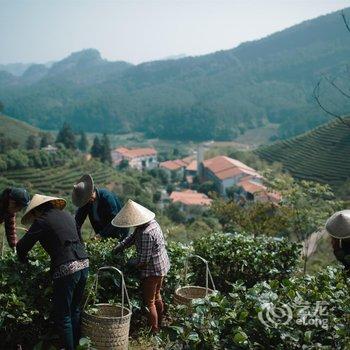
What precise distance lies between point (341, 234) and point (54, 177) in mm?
46540

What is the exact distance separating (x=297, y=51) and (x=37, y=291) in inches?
6949

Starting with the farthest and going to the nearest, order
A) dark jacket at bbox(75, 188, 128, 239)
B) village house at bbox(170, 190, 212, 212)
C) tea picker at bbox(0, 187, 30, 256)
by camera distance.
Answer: village house at bbox(170, 190, 212, 212)
dark jacket at bbox(75, 188, 128, 239)
tea picker at bbox(0, 187, 30, 256)

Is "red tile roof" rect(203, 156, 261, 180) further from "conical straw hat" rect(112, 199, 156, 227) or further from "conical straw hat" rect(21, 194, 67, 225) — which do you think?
"conical straw hat" rect(21, 194, 67, 225)

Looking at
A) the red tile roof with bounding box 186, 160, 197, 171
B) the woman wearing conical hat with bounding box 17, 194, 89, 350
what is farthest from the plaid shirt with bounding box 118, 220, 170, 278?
the red tile roof with bounding box 186, 160, 197, 171

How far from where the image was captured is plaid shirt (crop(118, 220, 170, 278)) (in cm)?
394

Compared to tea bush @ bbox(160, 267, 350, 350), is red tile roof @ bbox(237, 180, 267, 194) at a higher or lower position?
lower

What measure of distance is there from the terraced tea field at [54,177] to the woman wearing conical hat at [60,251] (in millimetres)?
38136

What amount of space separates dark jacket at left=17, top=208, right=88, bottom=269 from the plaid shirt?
26.6 inches

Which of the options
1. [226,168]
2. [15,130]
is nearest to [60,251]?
[226,168]

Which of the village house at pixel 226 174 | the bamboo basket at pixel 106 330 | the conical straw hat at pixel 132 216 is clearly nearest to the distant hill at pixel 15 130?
the village house at pixel 226 174

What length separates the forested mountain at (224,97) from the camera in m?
125

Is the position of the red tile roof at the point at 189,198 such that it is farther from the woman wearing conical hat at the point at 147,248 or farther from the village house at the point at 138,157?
the woman wearing conical hat at the point at 147,248

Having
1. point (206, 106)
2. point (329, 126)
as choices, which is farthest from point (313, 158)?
point (206, 106)

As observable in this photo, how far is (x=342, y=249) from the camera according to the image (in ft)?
13.2
